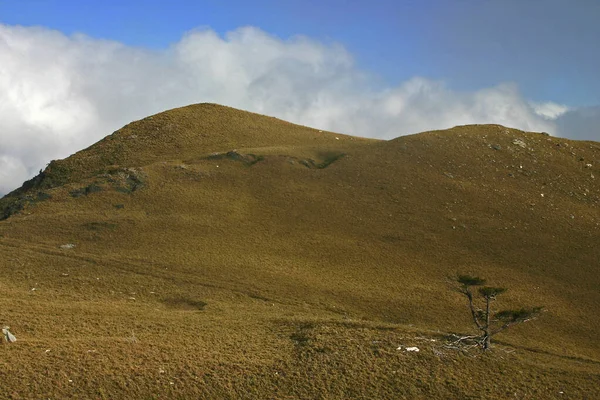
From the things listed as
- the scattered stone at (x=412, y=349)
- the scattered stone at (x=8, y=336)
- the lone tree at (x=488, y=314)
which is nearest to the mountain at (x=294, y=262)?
the scattered stone at (x=412, y=349)

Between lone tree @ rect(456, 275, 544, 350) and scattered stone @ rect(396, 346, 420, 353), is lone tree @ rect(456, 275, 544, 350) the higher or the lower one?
the higher one

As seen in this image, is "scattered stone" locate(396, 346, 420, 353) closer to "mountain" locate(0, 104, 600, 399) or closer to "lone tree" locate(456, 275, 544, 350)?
"mountain" locate(0, 104, 600, 399)

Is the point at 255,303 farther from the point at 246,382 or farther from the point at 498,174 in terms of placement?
the point at 498,174

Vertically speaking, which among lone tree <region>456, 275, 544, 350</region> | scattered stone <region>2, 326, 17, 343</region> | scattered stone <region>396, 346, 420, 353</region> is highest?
lone tree <region>456, 275, 544, 350</region>

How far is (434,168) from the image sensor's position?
53344 mm

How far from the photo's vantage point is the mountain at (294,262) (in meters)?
19.7

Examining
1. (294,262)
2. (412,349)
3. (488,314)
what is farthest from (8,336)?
(294,262)

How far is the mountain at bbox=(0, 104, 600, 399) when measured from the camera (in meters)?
19.7

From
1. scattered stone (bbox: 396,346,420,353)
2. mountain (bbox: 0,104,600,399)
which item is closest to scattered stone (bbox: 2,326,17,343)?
mountain (bbox: 0,104,600,399)

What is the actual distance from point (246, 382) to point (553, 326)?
2058 centimetres

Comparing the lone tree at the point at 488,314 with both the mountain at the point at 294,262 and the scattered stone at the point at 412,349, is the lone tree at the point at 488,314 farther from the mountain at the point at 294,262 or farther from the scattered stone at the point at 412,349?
the scattered stone at the point at 412,349

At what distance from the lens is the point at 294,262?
1484 inches

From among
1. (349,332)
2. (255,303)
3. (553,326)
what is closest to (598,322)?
(553,326)

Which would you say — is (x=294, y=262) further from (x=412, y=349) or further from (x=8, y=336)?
(x=8, y=336)
